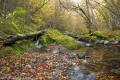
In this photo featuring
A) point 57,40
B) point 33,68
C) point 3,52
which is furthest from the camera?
point 57,40

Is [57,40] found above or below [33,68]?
above

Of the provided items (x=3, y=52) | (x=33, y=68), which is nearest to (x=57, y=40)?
(x=3, y=52)

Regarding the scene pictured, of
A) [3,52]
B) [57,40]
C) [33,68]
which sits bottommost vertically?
[33,68]

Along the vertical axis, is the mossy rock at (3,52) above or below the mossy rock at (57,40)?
above

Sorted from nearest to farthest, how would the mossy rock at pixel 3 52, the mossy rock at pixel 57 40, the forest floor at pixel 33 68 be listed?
the forest floor at pixel 33 68
the mossy rock at pixel 3 52
the mossy rock at pixel 57 40

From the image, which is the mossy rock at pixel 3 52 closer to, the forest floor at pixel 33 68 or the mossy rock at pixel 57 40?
the forest floor at pixel 33 68

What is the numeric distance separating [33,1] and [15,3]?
3.37 meters

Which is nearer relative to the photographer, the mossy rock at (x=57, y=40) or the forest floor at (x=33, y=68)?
the forest floor at (x=33, y=68)

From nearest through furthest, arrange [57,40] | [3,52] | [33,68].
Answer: [33,68], [3,52], [57,40]

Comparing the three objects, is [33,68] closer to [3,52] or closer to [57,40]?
[3,52]

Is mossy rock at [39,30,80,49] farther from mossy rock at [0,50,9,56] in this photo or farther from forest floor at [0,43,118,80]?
mossy rock at [0,50,9,56]

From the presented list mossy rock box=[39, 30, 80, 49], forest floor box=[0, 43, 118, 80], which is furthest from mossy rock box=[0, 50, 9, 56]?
mossy rock box=[39, 30, 80, 49]

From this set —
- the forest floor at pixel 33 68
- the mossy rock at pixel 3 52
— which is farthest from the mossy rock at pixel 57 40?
the mossy rock at pixel 3 52

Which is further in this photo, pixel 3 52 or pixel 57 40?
pixel 57 40
